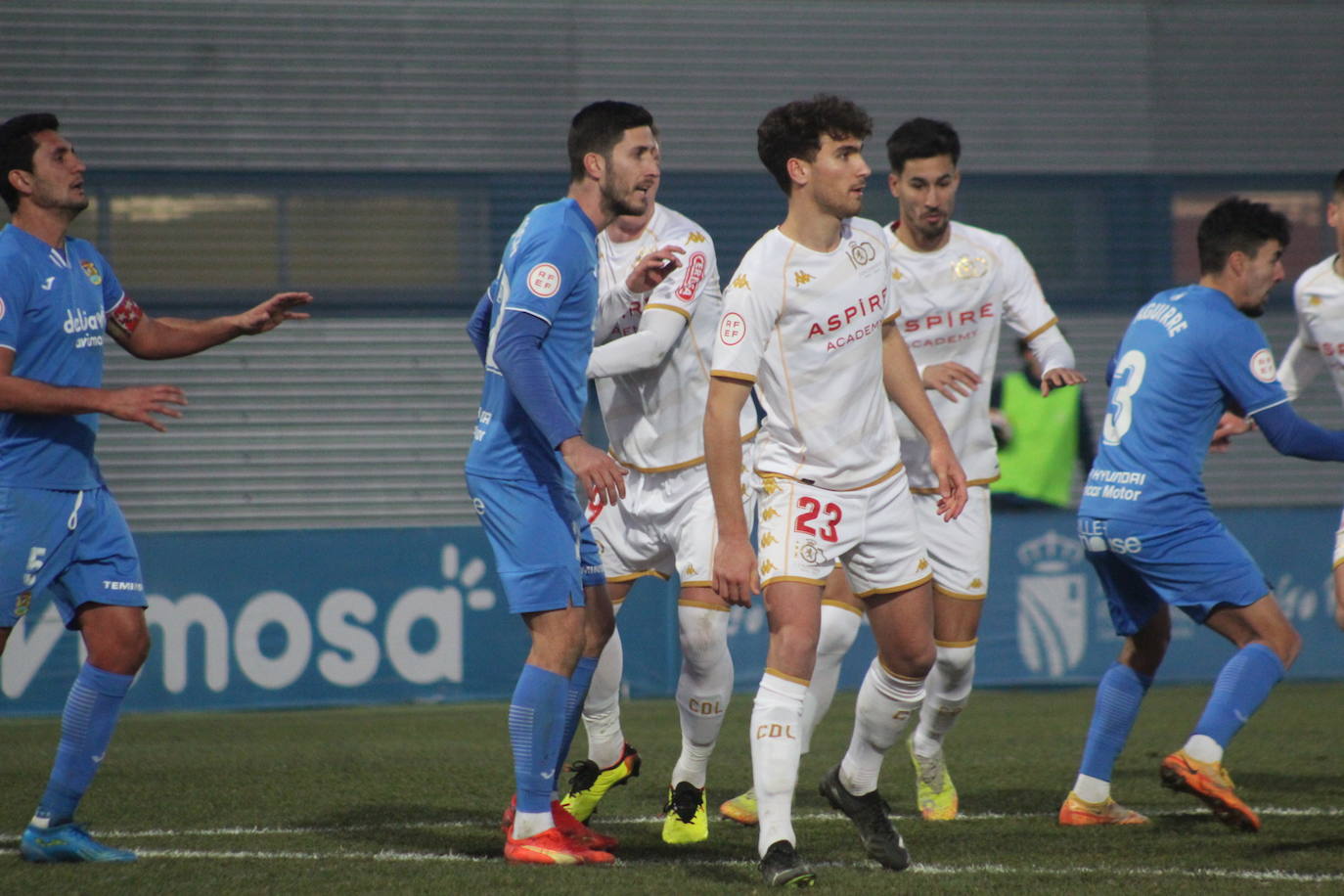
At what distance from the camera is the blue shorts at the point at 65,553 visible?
4.91 metres

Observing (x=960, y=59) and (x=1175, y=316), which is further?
(x=960, y=59)

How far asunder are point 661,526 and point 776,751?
1.53 m

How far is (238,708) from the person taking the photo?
1005cm

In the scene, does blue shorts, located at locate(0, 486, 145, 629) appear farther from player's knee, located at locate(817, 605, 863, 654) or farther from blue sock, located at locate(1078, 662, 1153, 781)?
blue sock, located at locate(1078, 662, 1153, 781)

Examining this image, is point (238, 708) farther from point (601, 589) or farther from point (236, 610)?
point (601, 589)

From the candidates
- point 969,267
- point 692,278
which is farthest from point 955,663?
point 692,278

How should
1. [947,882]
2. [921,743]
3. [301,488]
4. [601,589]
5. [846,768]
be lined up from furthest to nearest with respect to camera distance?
[301,488] < [921,743] < [601,589] < [846,768] < [947,882]

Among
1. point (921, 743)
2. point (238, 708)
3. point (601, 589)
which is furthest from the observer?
point (238, 708)

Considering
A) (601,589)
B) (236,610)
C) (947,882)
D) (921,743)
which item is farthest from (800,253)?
(236,610)

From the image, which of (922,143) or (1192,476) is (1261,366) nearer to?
(1192,476)

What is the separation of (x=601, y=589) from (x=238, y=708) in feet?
17.7

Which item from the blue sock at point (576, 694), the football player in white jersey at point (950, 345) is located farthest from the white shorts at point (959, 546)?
the blue sock at point (576, 694)

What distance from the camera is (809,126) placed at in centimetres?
461

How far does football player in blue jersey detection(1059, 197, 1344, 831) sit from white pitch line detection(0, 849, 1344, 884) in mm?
625
